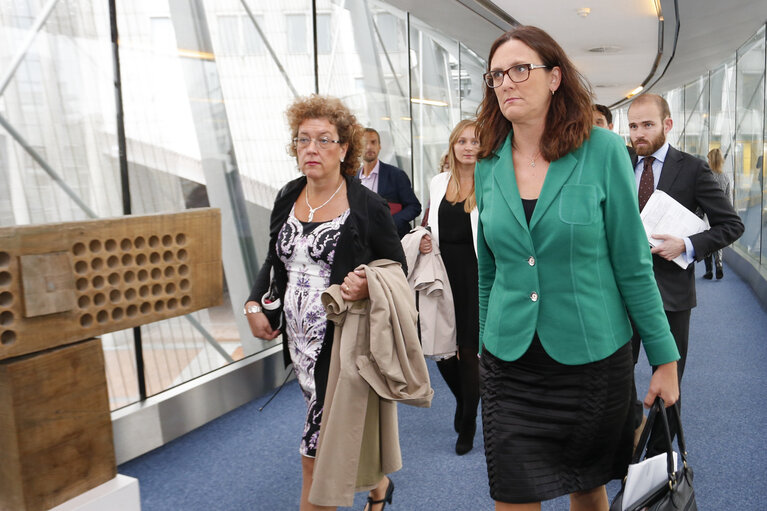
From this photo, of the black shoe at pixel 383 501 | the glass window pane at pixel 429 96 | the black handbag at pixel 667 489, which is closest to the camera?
the black handbag at pixel 667 489

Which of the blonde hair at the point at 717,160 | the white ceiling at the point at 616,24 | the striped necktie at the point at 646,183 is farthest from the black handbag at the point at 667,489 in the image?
the blonde hair at the point at 717,160

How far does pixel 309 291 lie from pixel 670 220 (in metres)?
1.75

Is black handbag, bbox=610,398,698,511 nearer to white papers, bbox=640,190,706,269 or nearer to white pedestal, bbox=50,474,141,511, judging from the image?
white pedestal, bbox=50,474,141,511

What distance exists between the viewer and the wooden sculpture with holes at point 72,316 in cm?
145

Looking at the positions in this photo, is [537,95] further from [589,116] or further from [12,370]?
[12,370]

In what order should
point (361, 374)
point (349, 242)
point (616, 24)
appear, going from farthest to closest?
point (616, 24) → point (349, 242) → point (361, 374)

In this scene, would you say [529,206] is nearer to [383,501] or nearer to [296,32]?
[383,501]

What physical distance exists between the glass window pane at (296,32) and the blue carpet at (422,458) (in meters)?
3.04

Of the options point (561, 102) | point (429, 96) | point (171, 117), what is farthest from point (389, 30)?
point (561, 102)

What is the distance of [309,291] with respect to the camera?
258 centimetres

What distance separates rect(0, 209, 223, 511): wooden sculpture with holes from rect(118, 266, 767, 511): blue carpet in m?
1.92

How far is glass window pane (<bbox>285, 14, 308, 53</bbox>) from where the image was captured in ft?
19.7

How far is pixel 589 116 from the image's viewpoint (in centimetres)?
190

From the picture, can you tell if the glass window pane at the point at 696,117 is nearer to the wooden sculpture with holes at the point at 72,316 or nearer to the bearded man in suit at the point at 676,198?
the bearded man in suit at the point at 676,198
